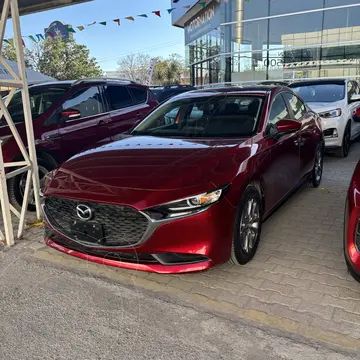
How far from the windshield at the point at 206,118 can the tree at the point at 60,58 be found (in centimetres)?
2632

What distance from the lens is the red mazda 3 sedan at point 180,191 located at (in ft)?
9.27

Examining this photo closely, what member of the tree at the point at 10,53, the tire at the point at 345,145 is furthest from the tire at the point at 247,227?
the tree at the point at 10,53

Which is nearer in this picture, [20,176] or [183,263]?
[183,263]

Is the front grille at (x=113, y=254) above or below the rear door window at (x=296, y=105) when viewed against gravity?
below

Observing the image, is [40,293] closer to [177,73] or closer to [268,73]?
[268,73]

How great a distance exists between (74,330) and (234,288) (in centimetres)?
130

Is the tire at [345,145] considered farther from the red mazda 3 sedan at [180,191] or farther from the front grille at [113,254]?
the front grille at [113,254]

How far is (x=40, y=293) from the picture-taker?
3.16 m

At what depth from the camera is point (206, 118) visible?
4.23 metres

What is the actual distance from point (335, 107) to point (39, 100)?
5.72 metres

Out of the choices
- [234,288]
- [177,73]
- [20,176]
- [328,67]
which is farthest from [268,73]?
[177,73]

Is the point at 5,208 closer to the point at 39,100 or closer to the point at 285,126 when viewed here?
the point at 39,100

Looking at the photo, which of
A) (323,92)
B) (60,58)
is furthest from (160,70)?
(323,92)

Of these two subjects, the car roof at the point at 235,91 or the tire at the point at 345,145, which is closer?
the car roof at the point at 235,91
